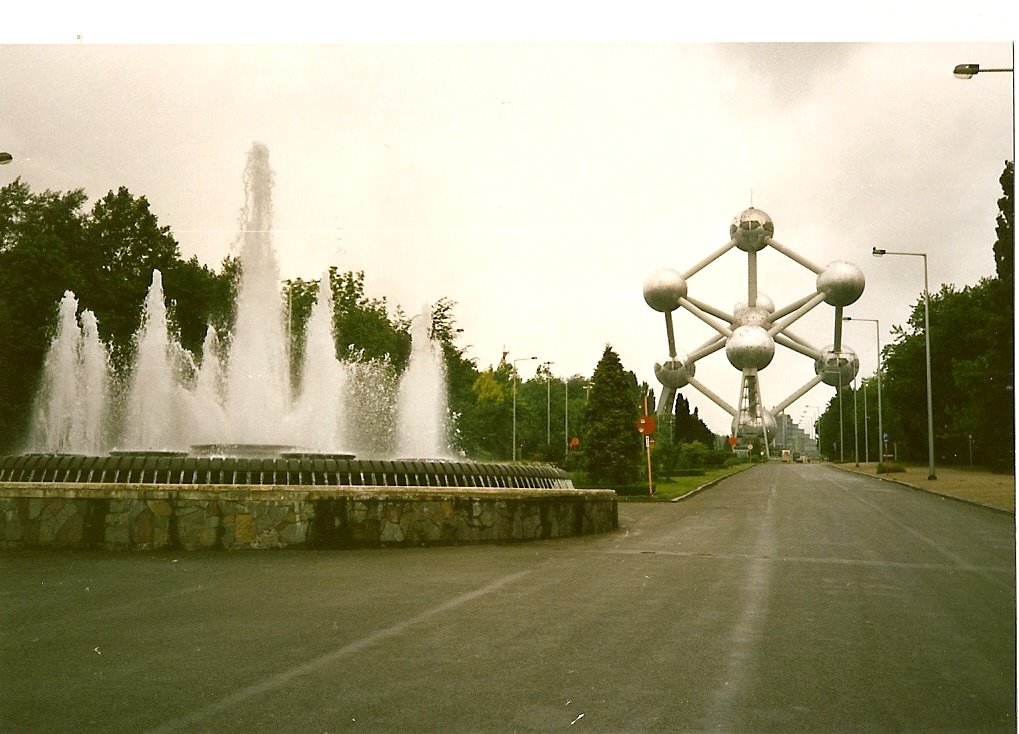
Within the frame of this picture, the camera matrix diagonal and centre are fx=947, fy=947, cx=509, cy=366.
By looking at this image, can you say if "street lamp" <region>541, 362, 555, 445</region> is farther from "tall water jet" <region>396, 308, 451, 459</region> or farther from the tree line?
"tall water jet" <region>396, 308, 451, 459</region>

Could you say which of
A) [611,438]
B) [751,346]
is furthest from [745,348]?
[611,438]

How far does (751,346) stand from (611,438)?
158 feet

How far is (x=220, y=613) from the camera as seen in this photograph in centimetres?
704

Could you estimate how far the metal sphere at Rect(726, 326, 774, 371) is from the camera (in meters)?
79.0

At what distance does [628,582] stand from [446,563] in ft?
7.09

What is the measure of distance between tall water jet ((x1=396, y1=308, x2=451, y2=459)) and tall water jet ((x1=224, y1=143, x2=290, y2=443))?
24.7 feet

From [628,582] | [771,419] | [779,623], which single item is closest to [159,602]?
[628,582]

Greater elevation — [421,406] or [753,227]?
[753,227]

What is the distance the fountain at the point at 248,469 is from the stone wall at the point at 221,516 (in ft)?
0.05

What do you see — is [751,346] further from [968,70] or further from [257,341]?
[968,70]

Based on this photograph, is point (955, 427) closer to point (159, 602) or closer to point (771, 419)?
point (159, 602)

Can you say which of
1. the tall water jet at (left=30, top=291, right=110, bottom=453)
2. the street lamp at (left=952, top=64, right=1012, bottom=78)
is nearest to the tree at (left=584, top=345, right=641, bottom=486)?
the tall water jet at (left=30, top=291, right=110, bottom=453)

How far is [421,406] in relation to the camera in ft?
86.9

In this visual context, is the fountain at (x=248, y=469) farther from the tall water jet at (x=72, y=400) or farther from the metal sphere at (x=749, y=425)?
the metal sphere at (x=749, y=425)
